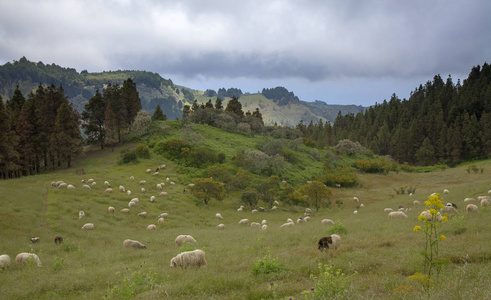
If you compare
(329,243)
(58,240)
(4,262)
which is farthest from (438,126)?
(4,262)

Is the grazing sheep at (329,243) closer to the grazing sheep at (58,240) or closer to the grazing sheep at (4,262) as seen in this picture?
the grazing sheep at (4,262)

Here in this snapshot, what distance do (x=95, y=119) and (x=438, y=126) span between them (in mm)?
89136

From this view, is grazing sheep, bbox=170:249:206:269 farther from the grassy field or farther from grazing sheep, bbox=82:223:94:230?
grazing sheep, bbox=82:223:94:230

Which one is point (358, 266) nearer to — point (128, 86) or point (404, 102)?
point (128, 86)

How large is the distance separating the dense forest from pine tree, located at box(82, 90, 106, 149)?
80.3 m

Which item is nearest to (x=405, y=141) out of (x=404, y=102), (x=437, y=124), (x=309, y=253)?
(x=437, y=124)

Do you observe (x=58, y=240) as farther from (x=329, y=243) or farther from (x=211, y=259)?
(x=329, y=243)

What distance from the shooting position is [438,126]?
7594 centimetres

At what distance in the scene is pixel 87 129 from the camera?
5112 cm

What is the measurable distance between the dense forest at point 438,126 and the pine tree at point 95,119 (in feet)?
263

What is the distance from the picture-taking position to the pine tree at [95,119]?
51000 millimetres

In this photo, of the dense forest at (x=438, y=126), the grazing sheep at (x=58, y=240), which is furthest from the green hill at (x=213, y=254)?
Answer: the dense forest at (x=438, y=126)

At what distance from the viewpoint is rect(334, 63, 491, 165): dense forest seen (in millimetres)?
66875

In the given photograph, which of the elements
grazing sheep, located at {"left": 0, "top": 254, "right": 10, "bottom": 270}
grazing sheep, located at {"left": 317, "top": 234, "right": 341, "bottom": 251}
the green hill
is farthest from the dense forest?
grazing sheep, located at {"left": 0, "top": 254, "right": 10, "bottom": 270}
